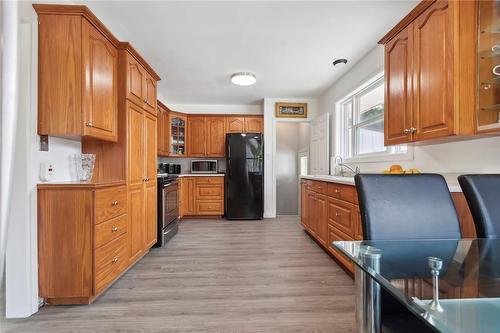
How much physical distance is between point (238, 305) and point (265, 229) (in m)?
2.35

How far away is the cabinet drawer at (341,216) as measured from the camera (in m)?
2.31

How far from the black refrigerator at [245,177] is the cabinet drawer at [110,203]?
277cm

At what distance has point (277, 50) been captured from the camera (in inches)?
121

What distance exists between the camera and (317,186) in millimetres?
3281

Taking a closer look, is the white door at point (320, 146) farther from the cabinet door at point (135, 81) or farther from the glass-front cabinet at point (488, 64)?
the cabinet door at point (135, 81)

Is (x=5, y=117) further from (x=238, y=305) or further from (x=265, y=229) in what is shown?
(x=265, y=229)

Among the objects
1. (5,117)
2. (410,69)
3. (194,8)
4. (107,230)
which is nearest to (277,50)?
(194,8)

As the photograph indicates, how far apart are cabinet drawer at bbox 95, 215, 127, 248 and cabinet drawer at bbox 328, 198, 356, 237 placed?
205 centimetres

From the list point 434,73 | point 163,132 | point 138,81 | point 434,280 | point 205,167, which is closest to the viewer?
point 434,280

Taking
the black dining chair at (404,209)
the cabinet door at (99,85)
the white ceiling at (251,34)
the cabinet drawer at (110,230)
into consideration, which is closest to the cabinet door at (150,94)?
the white ceiling at (251,34)

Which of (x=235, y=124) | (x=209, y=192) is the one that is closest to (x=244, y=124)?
(x=235, y=124)

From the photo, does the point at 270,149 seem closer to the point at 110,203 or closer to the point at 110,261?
the point at 110,203

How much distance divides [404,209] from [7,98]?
4.44 feet

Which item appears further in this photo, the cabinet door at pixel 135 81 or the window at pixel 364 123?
the window at pixel 364 123
